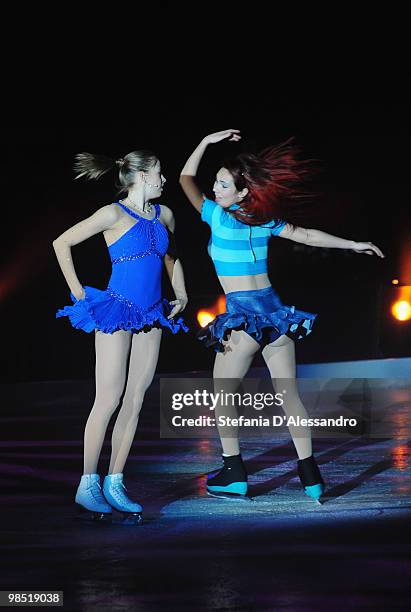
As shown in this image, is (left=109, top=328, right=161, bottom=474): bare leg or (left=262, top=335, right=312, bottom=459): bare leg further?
(left=262, top=335, right=312, bottom=459): bare leg

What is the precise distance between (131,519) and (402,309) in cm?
1070

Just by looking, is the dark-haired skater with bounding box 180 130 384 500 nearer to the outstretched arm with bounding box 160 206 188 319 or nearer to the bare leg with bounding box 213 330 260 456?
the bare leg with bounding box 213 330 260 456

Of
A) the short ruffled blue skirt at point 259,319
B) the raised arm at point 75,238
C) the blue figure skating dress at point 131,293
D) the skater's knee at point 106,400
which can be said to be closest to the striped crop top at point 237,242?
A: the short ruffled blue skirt at point 259,319

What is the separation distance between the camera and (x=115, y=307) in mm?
6562

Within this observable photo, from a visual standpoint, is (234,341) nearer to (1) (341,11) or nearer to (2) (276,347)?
(2) (276,347)

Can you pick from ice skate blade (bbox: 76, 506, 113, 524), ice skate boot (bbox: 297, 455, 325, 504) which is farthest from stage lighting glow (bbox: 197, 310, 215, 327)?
ice skate blade (bbox: 76, 506, 113, 524)

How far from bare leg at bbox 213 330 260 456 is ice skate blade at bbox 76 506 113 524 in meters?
0.95

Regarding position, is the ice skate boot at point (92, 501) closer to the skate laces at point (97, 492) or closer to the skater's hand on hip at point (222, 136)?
the skate laces at point (97, 492)

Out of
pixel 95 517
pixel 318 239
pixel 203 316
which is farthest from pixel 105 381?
pixel 203 316

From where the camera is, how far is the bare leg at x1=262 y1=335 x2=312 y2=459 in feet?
22.9

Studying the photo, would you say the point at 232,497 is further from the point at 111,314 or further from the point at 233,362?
the point at 111,314

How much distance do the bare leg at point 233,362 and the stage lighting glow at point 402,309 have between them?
976 centimetres

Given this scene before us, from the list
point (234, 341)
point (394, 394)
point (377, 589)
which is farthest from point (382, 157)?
point (377, 589)

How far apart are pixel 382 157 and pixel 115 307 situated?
11865 millimetres
